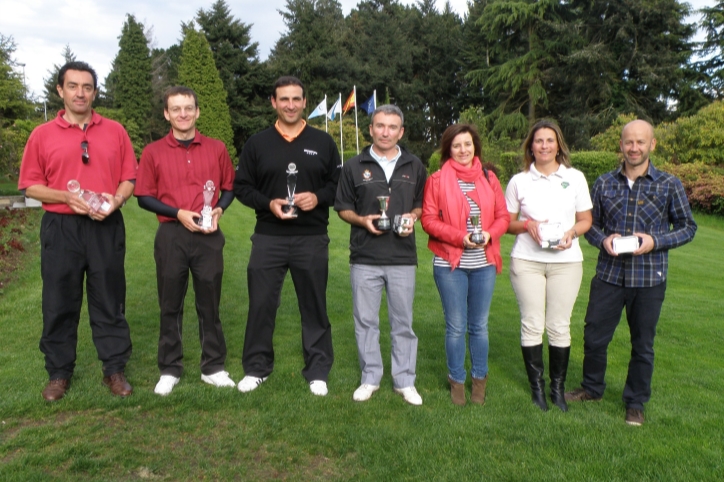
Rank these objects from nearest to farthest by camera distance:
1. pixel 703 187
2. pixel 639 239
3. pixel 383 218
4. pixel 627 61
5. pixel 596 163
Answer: pixel 639 239 < pixel 383 218 < pixel 703 187 < pixel 596 163 < pixel 627 61

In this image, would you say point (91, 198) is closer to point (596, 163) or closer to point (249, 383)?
point (249, 383)

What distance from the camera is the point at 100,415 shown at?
3.98 meters

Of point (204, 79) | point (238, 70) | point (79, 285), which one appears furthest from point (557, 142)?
point (238, 70)

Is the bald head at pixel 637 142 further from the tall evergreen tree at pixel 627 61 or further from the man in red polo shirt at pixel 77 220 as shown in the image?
the tall evergreen tree at pixel 627 61

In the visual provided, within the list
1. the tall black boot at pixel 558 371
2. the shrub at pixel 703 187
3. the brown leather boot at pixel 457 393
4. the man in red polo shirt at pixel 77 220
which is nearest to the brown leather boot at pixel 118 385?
the man in red polo shirt at pixel 77 220

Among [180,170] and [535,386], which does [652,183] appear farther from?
[180,170]

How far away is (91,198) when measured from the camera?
3.95 m

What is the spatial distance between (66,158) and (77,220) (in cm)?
42

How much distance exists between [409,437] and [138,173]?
2.58m

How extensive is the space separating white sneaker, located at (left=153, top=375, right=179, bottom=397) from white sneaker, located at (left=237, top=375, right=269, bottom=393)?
48 cm

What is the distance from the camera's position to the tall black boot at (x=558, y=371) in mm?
4211

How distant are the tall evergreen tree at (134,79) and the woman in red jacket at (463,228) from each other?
4270 cm

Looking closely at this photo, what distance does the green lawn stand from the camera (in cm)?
333

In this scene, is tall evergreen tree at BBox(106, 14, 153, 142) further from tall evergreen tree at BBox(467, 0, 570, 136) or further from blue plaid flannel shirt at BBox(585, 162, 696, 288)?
blue plaid flannel shirt at BBox(585, 162, 696, 288)
